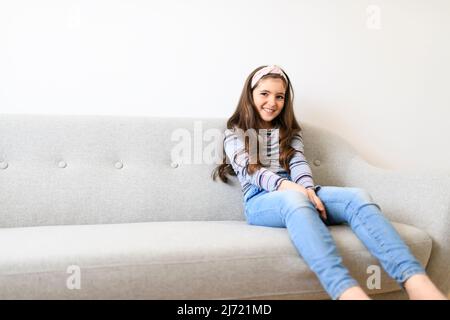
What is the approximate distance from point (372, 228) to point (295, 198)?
230 mm

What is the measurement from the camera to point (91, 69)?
1643 mm

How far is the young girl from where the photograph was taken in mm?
962

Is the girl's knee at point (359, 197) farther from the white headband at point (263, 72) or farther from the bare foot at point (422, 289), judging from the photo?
the white headband at point (263, 72)

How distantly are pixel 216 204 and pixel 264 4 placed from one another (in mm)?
976

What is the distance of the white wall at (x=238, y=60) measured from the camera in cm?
161

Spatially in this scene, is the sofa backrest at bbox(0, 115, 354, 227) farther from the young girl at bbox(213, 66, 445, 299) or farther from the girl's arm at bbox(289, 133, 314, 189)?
the girl's arm at bbox(289, 133, 314, 189)

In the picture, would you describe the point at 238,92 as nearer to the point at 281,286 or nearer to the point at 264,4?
the point at 264,4

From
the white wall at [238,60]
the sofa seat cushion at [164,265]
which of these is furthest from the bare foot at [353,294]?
the white wall at [238,60]

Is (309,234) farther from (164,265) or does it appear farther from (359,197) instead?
(164,265)

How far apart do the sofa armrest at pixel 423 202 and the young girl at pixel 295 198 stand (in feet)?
0.78

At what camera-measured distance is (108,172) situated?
1429 millimetres

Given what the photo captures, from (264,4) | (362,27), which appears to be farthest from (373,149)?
(264,4)

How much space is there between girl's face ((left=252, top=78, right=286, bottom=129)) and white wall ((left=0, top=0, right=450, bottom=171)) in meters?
0.26
